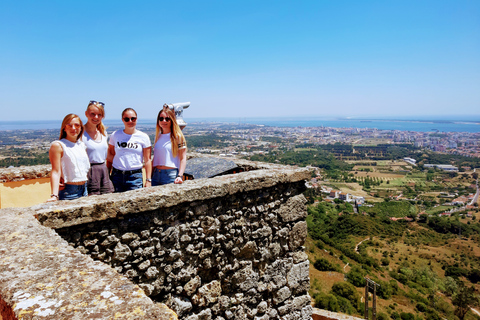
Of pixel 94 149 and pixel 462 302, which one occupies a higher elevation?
pixel 94 149

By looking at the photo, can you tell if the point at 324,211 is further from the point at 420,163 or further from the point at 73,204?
the point at 420,163

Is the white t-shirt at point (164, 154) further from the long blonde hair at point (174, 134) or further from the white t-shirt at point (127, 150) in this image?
the white t-shirt at point (127, 150)

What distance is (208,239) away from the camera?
3.06m

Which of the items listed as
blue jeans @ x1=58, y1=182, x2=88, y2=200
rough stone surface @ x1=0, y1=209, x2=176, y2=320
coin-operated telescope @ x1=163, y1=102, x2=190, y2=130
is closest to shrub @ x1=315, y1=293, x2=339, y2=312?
coin-operated telescope @ x1=163, y1=102, x2=190, y2=130

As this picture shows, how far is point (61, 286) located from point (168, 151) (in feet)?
8.22

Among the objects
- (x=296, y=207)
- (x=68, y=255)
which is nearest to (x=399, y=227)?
(x=296, y=207)

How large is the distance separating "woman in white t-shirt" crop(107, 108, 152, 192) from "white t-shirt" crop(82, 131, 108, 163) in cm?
15

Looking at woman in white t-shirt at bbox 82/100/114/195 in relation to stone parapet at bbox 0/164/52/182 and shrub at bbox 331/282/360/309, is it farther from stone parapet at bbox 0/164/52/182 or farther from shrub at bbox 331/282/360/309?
shrub at bbox 331/282/360/309

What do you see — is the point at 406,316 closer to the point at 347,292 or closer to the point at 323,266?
the point at 347,292

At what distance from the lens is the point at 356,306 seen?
1770 centimetres

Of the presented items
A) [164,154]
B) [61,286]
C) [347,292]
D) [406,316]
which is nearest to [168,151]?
[164,154]

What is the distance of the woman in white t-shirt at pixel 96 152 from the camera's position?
3.31m

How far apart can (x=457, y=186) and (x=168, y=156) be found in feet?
274

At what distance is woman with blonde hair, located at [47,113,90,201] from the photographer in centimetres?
285
